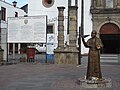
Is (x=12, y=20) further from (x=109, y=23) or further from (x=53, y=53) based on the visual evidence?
(x=109, y=23)

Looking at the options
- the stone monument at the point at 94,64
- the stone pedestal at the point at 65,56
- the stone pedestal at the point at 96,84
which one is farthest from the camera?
the stone pedestal at the point at 65,56

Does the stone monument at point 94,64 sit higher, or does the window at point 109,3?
the window at point 109,3

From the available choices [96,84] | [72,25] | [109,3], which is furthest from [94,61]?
[109,3]

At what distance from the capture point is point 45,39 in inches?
958

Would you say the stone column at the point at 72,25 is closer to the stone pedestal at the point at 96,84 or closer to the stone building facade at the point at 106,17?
the stone pedestal at the point at 96,84

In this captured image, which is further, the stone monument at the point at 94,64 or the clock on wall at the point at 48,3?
the clock on wall at the point at 48,3

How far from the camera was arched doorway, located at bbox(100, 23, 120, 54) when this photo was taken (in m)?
40.6

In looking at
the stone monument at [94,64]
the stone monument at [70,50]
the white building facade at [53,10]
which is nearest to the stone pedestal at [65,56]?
the stone monument at [70,50]

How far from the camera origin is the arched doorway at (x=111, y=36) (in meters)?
40.6

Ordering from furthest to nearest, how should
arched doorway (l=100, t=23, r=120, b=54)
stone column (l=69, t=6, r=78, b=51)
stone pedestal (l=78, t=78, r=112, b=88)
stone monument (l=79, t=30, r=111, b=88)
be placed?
1. arched doorway (l=100, t=23, r=120, b=54)
2. stone column (l=69, t=6, r=78, b=51)
3. stone monument (l=79, t=30, r=111, b=88)
4. stone pedestal (l=78, t=78, r=112, b=88)

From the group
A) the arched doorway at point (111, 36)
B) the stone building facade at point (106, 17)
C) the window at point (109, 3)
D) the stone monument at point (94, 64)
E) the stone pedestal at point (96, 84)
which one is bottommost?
the stone pedestal at point (96, 84)

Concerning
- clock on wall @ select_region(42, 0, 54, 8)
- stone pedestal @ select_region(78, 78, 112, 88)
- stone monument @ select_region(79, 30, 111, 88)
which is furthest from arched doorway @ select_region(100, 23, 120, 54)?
stone pedestal @ select_region(78, 78, 112, 88)

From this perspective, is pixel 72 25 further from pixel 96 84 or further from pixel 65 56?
pixel 96 84

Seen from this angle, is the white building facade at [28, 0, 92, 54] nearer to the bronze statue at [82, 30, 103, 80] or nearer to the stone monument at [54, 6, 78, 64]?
the stone monument at [54, 6, 78, 64]
